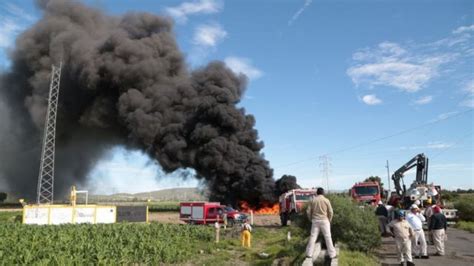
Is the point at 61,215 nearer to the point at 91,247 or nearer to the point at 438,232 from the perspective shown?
the point at 91,247

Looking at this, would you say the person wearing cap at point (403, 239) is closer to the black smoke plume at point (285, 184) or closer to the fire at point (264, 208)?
the black smoke plume at point (285, 184)

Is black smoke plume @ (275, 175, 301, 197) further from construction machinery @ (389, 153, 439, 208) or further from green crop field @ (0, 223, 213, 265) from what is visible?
green crop field @ (0, 223, 213, 265)

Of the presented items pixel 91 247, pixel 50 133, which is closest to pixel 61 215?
pixel 91 247

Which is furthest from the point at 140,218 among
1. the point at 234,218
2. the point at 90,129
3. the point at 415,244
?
the point at 90,129

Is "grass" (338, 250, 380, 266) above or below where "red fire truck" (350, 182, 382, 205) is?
→ below

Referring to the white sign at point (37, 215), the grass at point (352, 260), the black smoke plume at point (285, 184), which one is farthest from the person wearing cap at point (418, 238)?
Answer: the black smoke plume at point (285, 184)

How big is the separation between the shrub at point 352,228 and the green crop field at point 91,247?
5.79 meters

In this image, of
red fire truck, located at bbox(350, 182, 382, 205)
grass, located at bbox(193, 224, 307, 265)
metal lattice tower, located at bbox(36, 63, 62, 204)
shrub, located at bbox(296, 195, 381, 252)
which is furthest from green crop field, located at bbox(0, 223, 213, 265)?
metal lattice tower, located at bbox(36, 63, 62, 204)

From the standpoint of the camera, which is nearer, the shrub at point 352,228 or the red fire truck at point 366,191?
the shrub at point 352,228

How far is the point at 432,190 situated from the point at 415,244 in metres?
13.2

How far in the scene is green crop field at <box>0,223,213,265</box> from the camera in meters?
11.7

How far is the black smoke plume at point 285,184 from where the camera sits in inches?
1737

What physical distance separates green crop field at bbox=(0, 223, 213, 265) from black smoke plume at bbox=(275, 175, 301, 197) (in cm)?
2346

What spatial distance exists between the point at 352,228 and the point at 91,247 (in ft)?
26.5
